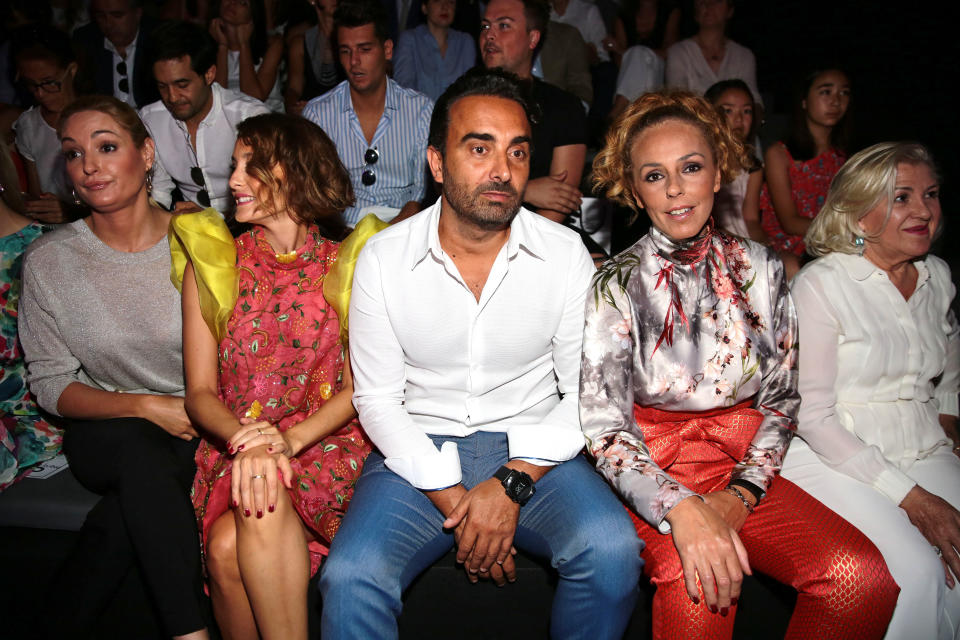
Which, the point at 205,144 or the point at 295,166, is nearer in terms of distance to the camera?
the point at 295,166

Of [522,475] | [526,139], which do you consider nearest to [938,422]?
[522,475]

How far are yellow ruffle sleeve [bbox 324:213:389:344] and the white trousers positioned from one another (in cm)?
134

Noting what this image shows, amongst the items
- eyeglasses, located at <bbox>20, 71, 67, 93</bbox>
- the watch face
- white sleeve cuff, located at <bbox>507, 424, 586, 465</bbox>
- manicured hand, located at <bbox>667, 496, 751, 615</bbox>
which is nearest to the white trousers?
manicured hand, located at <bbox>667, 496, 751, 615</bbox>

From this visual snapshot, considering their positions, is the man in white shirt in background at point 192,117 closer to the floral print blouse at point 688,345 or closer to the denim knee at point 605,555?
the floral print blouse at point 688,345

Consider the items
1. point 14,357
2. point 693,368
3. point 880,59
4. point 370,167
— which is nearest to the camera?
point 693,368

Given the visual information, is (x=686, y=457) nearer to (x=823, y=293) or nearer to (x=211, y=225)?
(x=823, y=293)

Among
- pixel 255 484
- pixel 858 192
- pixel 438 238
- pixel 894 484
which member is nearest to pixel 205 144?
pixel 438 238

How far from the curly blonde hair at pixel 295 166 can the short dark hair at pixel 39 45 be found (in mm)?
1854

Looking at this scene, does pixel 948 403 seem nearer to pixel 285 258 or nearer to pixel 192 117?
pixel 285 258

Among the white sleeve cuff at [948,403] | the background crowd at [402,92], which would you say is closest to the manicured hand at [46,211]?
the background crowd at [402,92]

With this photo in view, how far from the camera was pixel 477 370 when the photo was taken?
183 cm

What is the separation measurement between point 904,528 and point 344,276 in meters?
1.62

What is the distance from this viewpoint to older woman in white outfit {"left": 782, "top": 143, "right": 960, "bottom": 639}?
175cm

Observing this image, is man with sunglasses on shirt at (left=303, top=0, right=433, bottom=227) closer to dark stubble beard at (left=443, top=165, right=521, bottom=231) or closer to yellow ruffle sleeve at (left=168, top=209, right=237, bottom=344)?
yellow ruffle sleeve at (left=168, top=209, right=237, bottom=344)
